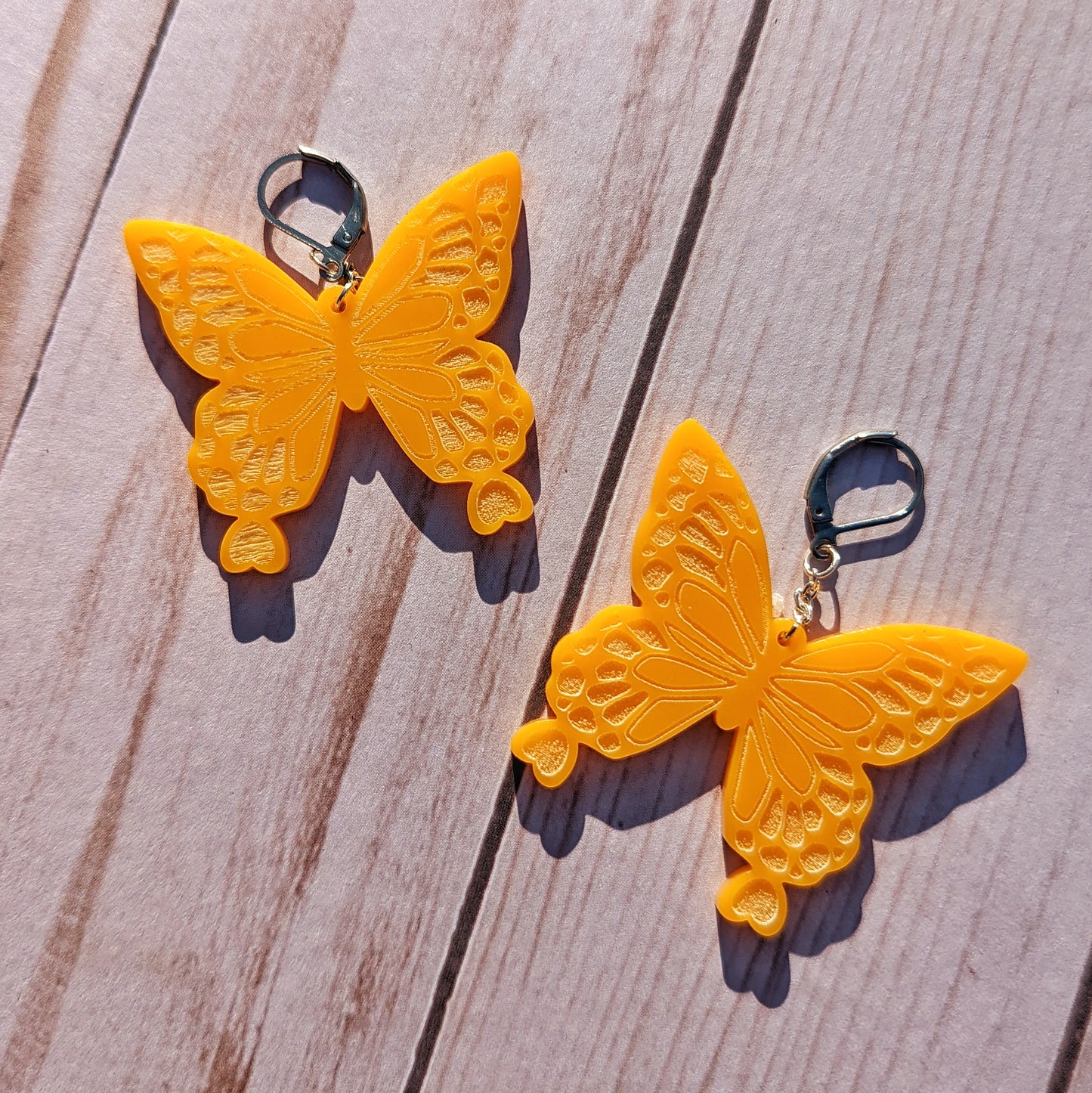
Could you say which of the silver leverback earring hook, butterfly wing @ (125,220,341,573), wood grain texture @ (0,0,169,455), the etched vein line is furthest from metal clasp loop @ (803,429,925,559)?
wood grain texture @ (0,0,169,455)

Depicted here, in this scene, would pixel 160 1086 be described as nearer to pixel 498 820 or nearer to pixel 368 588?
pixel 498 820

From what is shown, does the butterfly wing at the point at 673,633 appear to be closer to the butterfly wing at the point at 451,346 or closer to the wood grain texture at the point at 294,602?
the wood grain texture at the point at 294,602

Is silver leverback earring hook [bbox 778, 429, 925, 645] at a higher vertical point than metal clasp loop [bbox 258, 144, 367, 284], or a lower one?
lower

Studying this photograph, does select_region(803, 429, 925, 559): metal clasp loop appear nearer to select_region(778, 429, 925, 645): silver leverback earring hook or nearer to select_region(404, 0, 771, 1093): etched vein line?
select_region(778, 429, 925, 645): silver leverback earring hook

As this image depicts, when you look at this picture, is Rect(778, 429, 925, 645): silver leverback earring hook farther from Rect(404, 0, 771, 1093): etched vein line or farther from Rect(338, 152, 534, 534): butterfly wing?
Rect(338, 152, 534, 534): butterfly wing

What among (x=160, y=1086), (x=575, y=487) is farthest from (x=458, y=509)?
(x=160, y=1086)

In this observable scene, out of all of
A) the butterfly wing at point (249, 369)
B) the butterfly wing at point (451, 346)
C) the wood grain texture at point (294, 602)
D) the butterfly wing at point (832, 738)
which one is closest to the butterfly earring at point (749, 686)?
the butterfly wing at point (832, 738)
